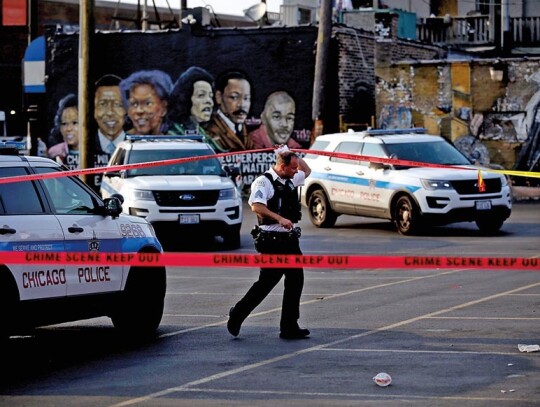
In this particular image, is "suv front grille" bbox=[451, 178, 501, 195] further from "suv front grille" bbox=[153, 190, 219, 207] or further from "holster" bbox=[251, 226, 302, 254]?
"holster" bbox=[251, 226, 302, 254]

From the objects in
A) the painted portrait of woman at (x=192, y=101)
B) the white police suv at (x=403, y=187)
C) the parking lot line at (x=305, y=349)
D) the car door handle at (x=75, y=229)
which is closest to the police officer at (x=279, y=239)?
the parking lot line at (x=305, y=349)

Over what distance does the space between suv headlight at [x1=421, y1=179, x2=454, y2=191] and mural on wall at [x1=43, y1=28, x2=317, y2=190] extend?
12.3 meters

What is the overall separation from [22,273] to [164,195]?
36.9 ft

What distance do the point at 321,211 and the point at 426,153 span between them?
2.51 metres

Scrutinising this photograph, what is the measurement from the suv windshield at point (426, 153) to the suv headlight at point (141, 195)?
16.6 feet

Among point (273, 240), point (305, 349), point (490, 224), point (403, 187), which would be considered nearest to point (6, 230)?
point (273, 240)

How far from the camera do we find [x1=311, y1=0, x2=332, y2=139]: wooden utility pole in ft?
108

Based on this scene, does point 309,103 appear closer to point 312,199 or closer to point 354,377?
point 312,199

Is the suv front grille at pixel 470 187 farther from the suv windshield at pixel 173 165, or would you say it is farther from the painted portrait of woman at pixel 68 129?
the painted portrait of woman at pixel 68 129

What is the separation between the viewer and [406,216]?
23.3 meters

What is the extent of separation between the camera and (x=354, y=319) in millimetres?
12672

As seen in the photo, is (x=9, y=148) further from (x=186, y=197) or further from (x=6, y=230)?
(x=186, y=197)

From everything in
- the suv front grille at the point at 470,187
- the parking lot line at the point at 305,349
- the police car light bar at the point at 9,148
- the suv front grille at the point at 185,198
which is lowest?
the parking lot line at the point at 305,349

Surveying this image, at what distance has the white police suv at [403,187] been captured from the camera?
22.8 meters
